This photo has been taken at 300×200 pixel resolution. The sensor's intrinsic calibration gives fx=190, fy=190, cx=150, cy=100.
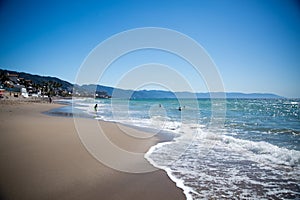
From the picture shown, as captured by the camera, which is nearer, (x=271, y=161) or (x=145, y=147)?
(x=271, y=161)

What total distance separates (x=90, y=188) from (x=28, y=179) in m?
1.45

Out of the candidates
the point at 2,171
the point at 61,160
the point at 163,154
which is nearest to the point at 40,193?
the point at 2,171

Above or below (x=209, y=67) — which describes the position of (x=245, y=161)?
below

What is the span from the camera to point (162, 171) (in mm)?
5516

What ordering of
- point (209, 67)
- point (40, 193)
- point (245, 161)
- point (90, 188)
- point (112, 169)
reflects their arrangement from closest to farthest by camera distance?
point (40, 193)
point (90, 188)
point (112, 169)
point (245, 161)
point (209, 67)

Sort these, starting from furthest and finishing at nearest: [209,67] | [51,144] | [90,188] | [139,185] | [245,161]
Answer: [209,67]
[51,144]
[245,161]
[139,185]
[90,188]

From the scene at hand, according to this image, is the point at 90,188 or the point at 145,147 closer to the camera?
the point at 90,188

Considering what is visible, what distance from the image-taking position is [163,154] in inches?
291

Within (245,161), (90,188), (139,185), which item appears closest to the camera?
(90,188)

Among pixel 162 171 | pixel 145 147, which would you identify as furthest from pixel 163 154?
pixel 162 171

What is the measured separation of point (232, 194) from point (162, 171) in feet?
6.42

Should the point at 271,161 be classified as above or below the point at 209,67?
below

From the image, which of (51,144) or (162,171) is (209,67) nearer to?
(162,171)

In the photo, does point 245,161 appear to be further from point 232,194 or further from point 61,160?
point 61,160
